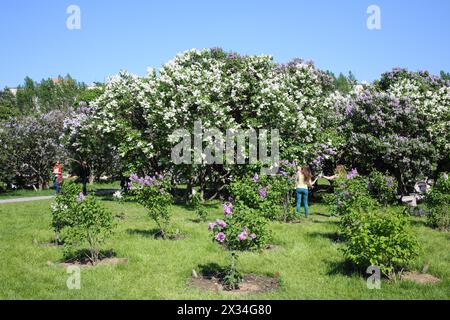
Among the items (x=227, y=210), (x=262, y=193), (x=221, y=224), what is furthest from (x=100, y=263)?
(x=262, y=193)

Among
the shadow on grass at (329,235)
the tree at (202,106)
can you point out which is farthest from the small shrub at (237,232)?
the tree at (202,106)

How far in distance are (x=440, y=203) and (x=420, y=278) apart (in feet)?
18.1

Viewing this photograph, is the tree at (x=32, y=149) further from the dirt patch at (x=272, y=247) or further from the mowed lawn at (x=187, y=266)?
the dirt patch at (x=272, y=247)

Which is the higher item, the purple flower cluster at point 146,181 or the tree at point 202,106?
the tree at point 202,106

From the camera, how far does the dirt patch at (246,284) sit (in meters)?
7.93

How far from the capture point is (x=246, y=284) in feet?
27.6

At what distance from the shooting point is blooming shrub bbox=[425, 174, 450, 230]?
13.2 meters

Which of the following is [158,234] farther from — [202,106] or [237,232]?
[202,106]

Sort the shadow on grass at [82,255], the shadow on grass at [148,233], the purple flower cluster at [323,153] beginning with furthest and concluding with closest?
the purple flower cluster at [323,153] → the shadow on grass at [148,233] → the shadow on grass at [82,255]

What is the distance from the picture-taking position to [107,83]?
22.6m

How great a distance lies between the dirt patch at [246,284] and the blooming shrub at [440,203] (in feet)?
23.2
